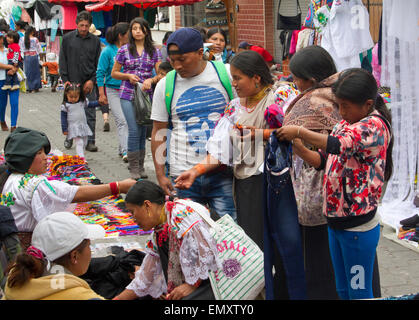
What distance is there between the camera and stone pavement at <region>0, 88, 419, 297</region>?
201 inches

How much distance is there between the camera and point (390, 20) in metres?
6.14

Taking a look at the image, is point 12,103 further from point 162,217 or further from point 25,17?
point 25,17

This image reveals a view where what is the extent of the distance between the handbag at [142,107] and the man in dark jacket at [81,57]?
2213mm

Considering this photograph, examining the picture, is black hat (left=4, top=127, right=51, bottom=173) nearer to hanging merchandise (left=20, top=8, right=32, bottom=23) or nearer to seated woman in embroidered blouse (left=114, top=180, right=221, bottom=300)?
seated woman in embroidered blouse (left=114, top=180, right=221, bottom=300)

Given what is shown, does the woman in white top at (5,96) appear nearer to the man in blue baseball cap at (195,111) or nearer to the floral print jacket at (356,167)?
the man in blue baseball cap at (195,111)

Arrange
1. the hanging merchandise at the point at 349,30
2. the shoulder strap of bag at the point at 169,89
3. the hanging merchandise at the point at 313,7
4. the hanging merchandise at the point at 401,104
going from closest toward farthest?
the shoulder strap of bag at the point at 169,89, the hanging merchandise at the point at 401,104, the hanging merchandise at the point at 349,30, the hanging merchandise at the point at 313,7

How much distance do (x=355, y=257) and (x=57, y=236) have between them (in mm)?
1609

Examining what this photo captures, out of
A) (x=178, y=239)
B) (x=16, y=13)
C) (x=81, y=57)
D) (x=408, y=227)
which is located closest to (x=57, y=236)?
(x=178, y=239)

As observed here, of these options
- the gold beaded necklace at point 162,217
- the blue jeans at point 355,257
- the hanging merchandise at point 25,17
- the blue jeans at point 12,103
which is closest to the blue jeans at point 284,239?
the blue jeans at point 355,257

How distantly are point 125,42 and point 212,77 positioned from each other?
471cm

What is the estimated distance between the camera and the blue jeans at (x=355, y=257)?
3531 mm

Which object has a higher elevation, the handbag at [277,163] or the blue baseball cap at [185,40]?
the blue baseball cap at [185,40]

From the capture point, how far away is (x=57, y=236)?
3299mm

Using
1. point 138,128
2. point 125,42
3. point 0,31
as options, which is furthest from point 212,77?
point 0,31
